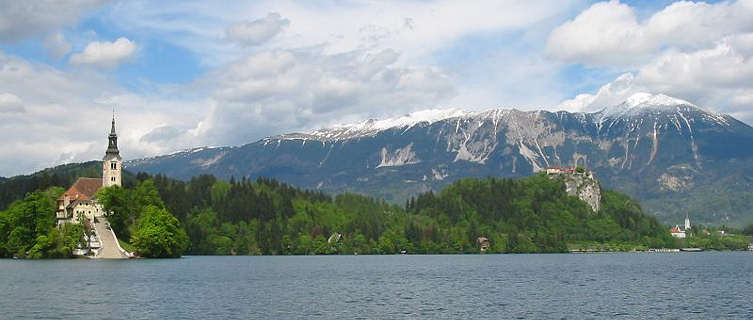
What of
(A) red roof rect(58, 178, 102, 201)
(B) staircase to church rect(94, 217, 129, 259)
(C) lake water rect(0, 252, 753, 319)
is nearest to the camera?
(C) lake water rect(0, 252, 753, 319)

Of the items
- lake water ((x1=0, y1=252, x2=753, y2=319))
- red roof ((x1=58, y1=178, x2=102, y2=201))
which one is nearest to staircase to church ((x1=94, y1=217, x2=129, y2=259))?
red roof ((x1=58, y1=178, x2=102, y2=201))

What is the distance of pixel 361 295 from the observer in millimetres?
90188

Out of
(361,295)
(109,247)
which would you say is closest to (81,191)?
(109,247)

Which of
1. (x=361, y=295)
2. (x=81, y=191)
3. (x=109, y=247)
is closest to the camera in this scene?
(x=361, y=295)

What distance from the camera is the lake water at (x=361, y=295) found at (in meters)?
71.7

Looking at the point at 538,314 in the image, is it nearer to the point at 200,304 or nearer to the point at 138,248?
the point at 200,304

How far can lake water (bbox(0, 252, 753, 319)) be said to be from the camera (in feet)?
235

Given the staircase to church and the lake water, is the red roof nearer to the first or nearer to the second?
the staircase to church

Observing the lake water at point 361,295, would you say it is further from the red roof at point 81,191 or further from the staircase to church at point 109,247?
the red roof at point 81,191

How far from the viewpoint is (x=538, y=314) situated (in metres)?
71.7

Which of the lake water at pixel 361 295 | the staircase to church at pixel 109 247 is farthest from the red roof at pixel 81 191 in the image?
the lake water at pixel 361 295

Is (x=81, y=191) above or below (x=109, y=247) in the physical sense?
above

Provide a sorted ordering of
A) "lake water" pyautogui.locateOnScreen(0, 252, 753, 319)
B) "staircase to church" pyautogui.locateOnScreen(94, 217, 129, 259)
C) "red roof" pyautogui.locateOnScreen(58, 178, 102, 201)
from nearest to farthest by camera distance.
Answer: "lake water" pyautogui.locateOnScreen(0, 252, 753, 319)
"staircase to church" pyautogui.locateOnScreen(94, 217, 129, 259)
"red roof" pyautogui.locateOnScreen(58, 178, 102, 201)

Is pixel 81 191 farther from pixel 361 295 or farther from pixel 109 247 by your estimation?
pixel 361 295
